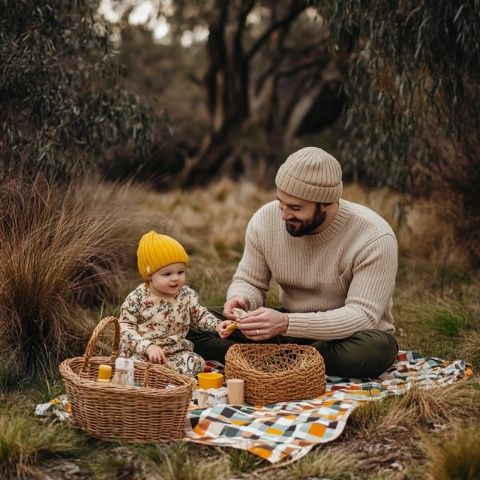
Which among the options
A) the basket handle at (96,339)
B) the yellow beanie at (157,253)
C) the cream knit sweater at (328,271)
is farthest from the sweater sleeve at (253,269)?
the basket handle at (96,339)

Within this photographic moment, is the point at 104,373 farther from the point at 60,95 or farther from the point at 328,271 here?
the point at 60,95

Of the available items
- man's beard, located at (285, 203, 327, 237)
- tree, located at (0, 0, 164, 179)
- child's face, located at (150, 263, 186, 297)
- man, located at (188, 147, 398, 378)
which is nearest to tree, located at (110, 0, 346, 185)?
tree, located at (0, 0, 164, 179)

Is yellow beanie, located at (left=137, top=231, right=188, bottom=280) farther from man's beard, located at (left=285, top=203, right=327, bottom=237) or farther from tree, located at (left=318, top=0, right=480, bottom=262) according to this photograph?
tree, located at (left=318, top=0, right=480, bottom=262)

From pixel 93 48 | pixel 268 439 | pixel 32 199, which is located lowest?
pixel 268 439

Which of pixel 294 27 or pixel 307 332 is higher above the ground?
pixel 294 27

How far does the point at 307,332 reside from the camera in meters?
4.48

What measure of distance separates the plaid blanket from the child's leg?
0.58 meters

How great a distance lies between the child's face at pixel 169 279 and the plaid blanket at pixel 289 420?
778 millimetres

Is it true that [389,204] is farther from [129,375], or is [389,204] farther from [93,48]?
[129,375]

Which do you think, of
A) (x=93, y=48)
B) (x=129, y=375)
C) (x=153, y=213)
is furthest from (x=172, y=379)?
(x=93, y=48)

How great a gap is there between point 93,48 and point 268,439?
15.2 feet

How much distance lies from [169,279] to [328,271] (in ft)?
3.18

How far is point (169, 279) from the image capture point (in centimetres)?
446

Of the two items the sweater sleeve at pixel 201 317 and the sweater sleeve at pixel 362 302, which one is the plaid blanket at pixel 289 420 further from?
the sweater sleeve at pixel 201 317
